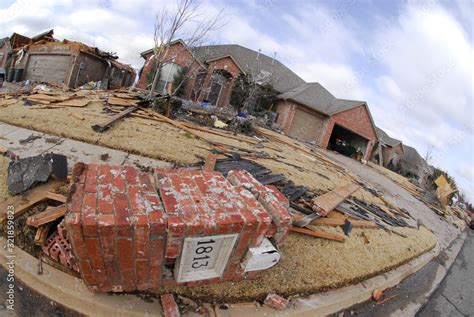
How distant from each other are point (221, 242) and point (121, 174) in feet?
3.18

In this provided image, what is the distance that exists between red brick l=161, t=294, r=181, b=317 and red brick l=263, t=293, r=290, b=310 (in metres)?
0.85

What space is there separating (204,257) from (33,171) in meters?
2.41

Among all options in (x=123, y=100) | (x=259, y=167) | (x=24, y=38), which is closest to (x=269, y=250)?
(x=259, y=167)

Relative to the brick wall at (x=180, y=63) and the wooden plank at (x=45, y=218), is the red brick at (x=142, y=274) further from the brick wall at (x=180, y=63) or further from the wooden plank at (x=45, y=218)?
the brick wall at (x=180, y=63)

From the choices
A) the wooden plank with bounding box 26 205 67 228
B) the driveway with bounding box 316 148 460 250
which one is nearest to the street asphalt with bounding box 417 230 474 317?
the driveway with bounding box 316 148 460 250

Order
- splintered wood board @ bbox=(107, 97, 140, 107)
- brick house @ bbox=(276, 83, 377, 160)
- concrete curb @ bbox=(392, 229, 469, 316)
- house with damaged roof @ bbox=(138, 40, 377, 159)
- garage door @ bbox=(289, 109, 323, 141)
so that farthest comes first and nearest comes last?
garage door @ bbox=(289, 109, 323, 141) → brick house @ bbox=(276, 83, 377, 160) → house with damaged roof @ bbox=(138, 40, 377, 159) → splintered wood board @ bbox=(107, 97, 140, 107) → concrete curb @ bbox=(392, 229, 469, 316)

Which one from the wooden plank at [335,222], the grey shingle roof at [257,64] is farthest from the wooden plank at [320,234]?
the grey shingle roof at [257,64]

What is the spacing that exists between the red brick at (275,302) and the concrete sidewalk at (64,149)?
3012mm

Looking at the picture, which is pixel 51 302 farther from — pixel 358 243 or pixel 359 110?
pixel 359 110

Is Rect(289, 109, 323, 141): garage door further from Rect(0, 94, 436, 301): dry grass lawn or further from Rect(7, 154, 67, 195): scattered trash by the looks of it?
Rect(7, 154, 67, 195): scattered trash

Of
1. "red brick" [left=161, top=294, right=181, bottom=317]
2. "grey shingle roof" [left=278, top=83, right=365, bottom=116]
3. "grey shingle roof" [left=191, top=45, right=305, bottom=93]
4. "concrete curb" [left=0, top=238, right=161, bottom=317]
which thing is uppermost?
"grey shingle roof" [left=191, top=45, right=305, bottom=93]

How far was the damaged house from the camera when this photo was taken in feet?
61.6

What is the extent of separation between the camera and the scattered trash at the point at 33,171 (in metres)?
3.05

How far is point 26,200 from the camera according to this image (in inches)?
116
